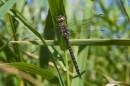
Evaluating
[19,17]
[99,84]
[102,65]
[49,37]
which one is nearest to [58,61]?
[49,37]

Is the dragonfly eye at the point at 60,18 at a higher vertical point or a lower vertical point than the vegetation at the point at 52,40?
higher

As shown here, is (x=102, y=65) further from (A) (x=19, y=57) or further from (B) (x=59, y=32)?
(B) (x=59, y=32)

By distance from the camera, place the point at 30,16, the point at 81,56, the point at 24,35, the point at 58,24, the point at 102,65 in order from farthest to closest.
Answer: the point at 102,65
the point at 30,16
the point at 24,35
the point at 81,56
the point at 58,24

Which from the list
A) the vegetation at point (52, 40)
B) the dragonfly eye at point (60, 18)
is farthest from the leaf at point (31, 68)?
the dragonfly eye at point (60, 18)

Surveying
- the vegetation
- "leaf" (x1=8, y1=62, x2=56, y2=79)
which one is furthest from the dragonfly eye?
"leaf" (x1=8, y1=62, x2=56, y2=79)

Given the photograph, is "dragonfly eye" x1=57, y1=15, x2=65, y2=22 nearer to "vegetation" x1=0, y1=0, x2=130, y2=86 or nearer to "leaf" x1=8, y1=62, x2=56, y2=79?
"vegetation" x1=0, y1=0, x2=130, y2=86

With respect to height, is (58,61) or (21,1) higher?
(21,1)

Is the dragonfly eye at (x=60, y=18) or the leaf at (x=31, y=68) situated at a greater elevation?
the dragonfly eye at (x=60, y=18)

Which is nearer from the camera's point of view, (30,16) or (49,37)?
(49,37)

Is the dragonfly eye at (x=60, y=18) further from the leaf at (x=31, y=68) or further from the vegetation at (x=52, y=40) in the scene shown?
the leaf at (x=31, y=68)

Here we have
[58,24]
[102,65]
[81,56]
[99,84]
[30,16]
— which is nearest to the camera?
[58,24]

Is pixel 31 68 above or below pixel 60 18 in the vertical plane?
below
